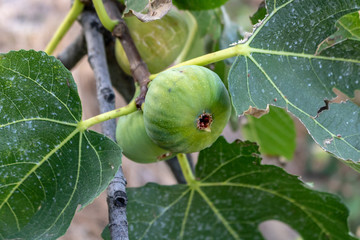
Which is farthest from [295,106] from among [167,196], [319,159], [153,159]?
[319,159]

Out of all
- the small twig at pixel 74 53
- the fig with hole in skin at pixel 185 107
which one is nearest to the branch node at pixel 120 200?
the fig with hole in skin at pixel 185 107

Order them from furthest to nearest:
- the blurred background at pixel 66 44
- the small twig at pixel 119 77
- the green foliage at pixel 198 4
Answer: the blurred background at pixel 66 44
the small twig at pixel 119 77
the green foliage at pixel 198 4

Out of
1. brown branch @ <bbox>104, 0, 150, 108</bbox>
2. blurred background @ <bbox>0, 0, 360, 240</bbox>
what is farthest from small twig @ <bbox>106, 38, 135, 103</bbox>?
blurred background @ <bbox>0, 0, 360, 240</bbox>

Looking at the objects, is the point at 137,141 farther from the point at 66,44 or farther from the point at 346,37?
the point at 66,44

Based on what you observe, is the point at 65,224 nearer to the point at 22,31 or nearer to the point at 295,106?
the point at 295,106

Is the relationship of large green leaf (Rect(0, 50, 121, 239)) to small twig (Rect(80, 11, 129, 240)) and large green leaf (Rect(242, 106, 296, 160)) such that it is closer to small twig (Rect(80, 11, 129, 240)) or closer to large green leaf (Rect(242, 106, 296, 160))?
small twig (Rect(80, 11, 129, 240))

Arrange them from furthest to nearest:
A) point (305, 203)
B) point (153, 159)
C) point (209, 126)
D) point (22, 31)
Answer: point (22, 31) → point (305, 203) → point (153, 159) → point (209, 126)

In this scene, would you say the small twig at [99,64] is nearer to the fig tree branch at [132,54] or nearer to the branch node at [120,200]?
the fig tree branch at [132,54]
